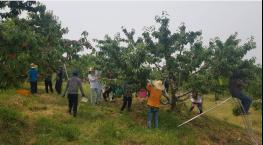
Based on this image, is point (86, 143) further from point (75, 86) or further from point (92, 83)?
point (92, 83)

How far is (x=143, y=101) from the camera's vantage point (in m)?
21.9

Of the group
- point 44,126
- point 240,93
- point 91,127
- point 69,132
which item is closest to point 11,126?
point 44,126

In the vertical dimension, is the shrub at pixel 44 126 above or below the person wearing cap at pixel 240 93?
below

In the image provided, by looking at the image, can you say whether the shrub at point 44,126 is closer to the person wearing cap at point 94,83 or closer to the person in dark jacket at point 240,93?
the person wearing cap at point 94,83

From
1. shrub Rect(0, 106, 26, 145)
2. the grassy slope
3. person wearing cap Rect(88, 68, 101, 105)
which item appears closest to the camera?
shrub Rect(0, 106, 26, 145)

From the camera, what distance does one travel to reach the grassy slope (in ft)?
47.7

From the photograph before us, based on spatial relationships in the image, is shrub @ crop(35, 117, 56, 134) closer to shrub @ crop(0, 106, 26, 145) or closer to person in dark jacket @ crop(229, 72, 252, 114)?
shrub @ crop(0, 106, 26, 145)

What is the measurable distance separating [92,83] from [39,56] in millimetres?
5954

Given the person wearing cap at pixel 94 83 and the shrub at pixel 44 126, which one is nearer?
the shrub at pixel 44 126

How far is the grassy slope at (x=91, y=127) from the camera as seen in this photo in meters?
14.5

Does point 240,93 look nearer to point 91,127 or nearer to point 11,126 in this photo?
point 91,127

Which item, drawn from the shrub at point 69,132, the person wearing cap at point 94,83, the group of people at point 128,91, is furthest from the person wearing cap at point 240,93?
the person wearing cap at point 94,83

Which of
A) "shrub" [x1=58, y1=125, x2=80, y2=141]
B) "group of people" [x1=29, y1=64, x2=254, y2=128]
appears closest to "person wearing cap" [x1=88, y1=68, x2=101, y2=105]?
"group of people" [x1=29, y1=64, x2=254, y2=128]

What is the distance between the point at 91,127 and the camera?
16.0m
